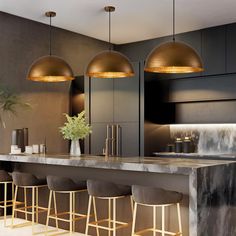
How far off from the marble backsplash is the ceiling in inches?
67.5

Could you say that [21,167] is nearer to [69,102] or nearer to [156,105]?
[69,102]

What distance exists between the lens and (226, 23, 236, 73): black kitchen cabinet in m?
6.43

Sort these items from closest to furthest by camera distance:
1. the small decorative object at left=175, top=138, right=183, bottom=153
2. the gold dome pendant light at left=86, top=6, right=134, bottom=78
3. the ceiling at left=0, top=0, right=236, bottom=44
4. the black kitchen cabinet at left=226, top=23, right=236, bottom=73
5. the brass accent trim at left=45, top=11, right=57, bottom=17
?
the gold dome pendant light at left=86, top=6, right=134, bottom=78
the ceiling at left=0, top=0, right=236, bottom=44
the brass accent trim at left=45, top=11, right=57, bottom=17
the black kitchen cabinet at left=226, top=23, right=236, bottom=73
the small decorative object at left=175, top=138, right=183, bottom=153

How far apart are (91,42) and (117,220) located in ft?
13.9

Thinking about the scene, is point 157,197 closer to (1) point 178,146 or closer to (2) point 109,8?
(2) point 109,8

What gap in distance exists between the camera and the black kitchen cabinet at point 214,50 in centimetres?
656

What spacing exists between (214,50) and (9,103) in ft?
11.1

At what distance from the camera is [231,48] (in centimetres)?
648

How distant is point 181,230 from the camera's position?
13.0ft

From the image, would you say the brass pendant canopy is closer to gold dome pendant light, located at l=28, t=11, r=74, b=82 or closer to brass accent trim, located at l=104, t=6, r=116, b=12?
gold dome pendant light, located at l=28, t=11, r=74, b=82

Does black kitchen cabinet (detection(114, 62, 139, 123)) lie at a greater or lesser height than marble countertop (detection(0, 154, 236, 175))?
greater

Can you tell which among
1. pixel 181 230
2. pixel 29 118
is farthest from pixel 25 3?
pixel 181 230

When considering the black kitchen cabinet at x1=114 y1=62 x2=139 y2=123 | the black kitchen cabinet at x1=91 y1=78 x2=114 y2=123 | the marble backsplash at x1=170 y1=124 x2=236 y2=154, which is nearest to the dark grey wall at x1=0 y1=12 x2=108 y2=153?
the black kitchen cabinet at x1=91 y1=78 x2=114 y2=123

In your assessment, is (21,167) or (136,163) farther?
(21,167)
